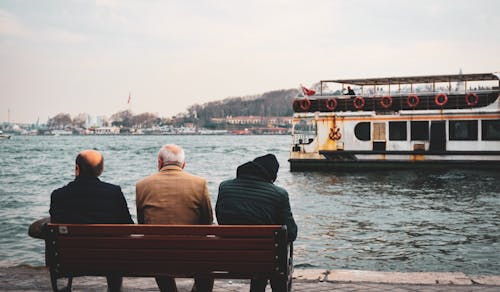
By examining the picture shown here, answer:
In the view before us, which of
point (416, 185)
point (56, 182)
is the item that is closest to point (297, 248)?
point (416, 185)

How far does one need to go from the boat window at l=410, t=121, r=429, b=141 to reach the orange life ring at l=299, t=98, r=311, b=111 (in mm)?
5263

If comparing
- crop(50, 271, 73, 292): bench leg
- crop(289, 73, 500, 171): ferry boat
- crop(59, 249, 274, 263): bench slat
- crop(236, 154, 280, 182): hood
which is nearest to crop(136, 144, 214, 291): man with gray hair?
crop(236, 154, 280, 182): hood

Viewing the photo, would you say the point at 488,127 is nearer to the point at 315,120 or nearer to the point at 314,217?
the point at 315,120

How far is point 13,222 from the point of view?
61.2ft

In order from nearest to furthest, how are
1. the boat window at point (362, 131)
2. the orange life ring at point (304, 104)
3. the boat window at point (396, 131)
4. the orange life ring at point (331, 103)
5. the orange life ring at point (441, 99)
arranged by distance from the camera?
the orange life ring at point (441, 99), the boat window at point (396, 131), the boat window at point (362, 131), the orange life ring at point (331, 103), the orange life ring at point (304, 104)

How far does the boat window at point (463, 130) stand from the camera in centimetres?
3030

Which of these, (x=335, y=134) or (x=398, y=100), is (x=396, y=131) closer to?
(x=398, y=100)

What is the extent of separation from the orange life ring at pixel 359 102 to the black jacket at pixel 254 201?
2751 centimetres

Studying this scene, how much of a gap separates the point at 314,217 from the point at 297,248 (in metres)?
5.43

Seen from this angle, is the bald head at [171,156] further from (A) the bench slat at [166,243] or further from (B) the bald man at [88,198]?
(A) the bench slat at [166,243]

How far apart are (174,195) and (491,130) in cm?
2691

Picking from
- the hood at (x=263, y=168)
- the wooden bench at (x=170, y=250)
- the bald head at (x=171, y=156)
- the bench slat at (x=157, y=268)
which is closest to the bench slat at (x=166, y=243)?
the wooden bench at (x=170, y=250)

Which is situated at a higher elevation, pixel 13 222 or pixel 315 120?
pixel 315 120

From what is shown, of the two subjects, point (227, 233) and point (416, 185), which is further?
point (416, 185)
